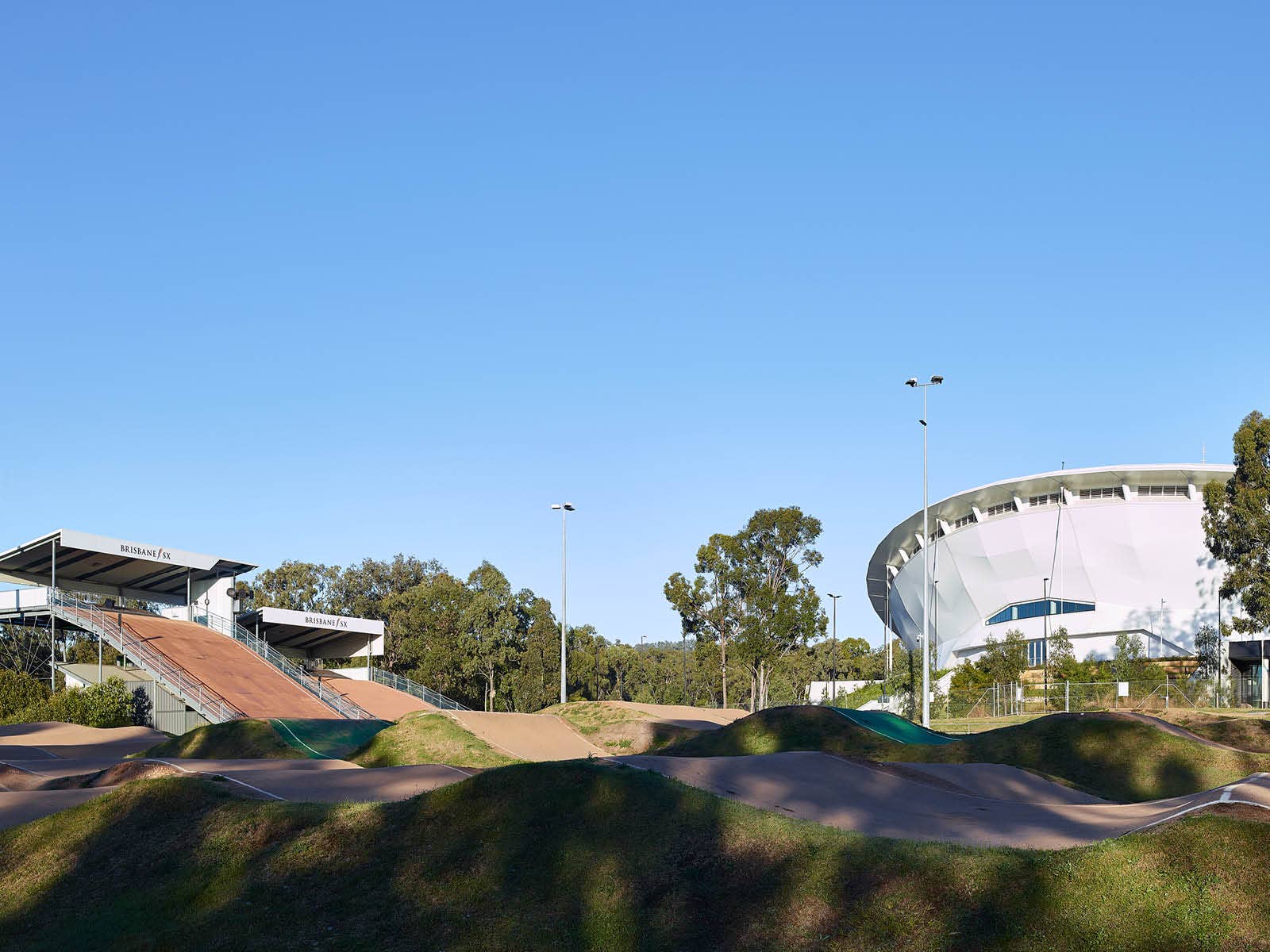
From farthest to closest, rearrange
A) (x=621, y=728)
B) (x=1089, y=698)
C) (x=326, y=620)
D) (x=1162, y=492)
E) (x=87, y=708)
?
(x=1162, y=492) < (x=326, y=620) < (x=1089, y=698) < (x=87, y=708) < (x=621, y=728)

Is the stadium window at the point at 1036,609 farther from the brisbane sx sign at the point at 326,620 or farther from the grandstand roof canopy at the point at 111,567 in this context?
the grandstand roof canopy at the point at 111,567

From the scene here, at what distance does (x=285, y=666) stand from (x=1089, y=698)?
119 ft

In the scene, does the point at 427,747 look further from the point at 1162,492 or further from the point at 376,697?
the point at 1162,492

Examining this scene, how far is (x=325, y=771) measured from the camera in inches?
836

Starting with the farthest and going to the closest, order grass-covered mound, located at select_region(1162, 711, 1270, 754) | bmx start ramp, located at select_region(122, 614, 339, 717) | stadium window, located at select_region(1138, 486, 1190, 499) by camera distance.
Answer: stadium window, located at select_region(1138, 486, 1190, 499) < bmx start ramp, located at select_region(122, 614, 339, 717) < grass-covered mound, located at select_region(1162, 711, 1270, 754)

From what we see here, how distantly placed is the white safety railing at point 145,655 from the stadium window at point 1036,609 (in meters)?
55.0

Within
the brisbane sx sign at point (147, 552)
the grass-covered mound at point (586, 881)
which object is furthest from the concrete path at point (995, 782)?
the brisbane sx sign at point (147, 552)

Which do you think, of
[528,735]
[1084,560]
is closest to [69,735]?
[528,735]

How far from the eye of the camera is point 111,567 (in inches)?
2080

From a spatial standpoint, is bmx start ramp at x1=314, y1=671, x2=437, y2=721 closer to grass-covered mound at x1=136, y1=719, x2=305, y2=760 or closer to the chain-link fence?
grass-covered mound at x1=136, y1=719, x2=305, y2=760

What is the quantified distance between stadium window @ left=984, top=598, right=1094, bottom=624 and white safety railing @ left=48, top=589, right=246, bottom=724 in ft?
181

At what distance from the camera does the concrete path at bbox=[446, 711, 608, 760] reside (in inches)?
1235

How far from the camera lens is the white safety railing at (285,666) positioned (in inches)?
1913

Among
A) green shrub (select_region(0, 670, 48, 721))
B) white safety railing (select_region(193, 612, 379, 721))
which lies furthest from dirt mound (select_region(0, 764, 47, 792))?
white safety railing (select_region(193, 612, 379, 721))
